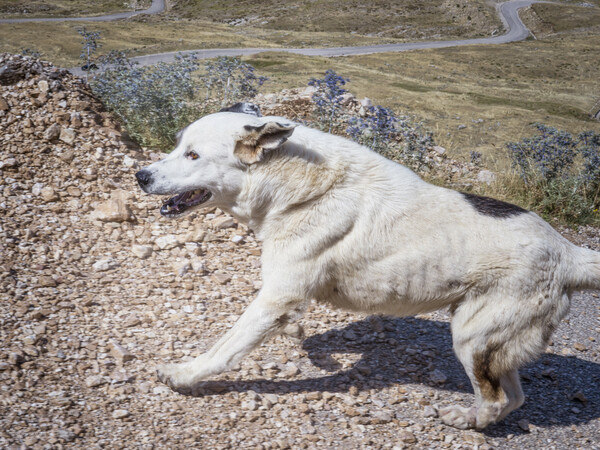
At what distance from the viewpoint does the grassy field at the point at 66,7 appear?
2641 inches

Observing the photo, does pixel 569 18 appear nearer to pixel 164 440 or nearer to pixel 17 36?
pixel 17 36

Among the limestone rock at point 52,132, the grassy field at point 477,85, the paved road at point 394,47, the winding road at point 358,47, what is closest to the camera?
the limestone rock at point 52,132

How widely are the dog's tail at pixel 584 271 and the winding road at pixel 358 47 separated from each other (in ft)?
77.4

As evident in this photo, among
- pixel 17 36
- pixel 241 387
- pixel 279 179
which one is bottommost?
pixel 241 387

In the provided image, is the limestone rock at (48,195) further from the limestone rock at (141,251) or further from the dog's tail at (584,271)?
the dog's tail at (584,271)

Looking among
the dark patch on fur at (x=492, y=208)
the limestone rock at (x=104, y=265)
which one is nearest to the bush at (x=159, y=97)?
the limestone rock at (x=104, y=265)

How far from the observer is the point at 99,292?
4.75 meters

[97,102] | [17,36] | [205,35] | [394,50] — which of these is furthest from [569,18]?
[97,102]

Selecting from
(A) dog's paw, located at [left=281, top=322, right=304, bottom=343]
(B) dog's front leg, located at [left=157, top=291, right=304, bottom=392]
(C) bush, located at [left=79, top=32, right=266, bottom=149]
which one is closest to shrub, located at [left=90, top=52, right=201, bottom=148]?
(C) bush, located at [left=79, top=32, right=266, bottom=149]

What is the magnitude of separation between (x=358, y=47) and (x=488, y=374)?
55.6m

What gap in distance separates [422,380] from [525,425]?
Result: 840 millimetres

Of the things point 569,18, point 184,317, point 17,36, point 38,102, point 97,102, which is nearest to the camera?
point 184,317

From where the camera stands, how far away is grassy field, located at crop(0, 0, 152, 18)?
67081 mm

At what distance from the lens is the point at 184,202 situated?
12.0ft
